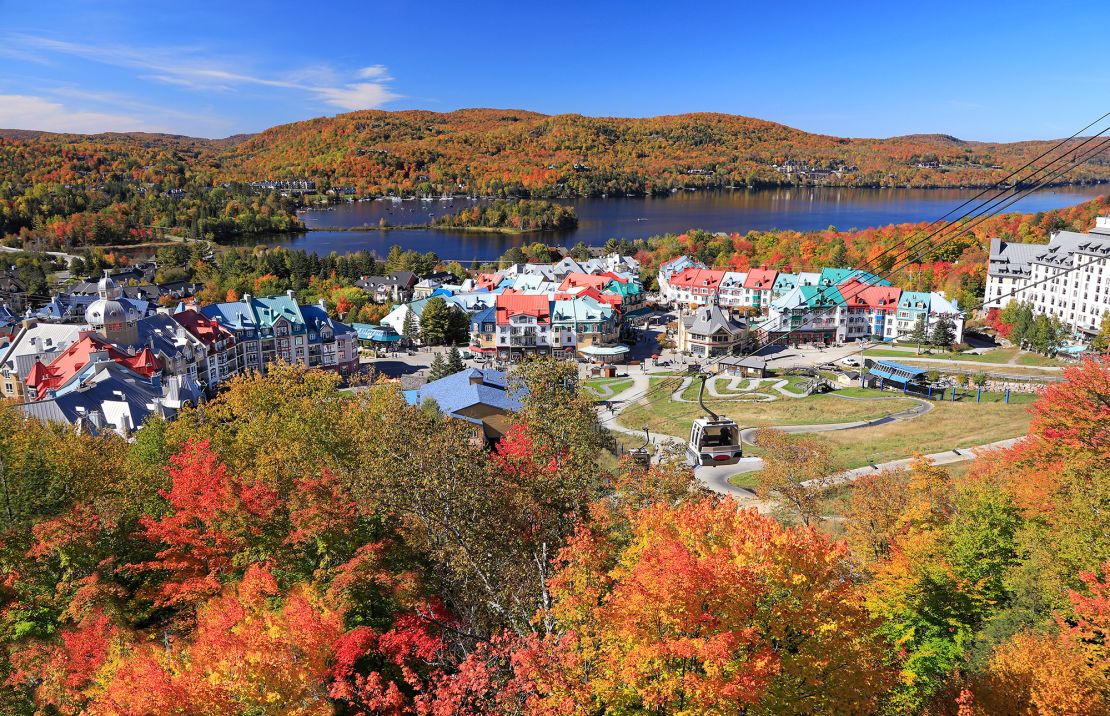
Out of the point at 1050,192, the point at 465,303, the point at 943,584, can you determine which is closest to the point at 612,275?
the point at 465,303

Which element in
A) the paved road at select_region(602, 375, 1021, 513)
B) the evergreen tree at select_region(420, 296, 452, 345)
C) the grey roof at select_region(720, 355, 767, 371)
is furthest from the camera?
the evergreen tree at select_region(420, 296, 452, 345)

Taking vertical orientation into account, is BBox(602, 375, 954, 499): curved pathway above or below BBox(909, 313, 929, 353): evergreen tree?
below

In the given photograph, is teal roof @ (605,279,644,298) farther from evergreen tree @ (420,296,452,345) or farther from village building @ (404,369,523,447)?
village building @ (404,369,523,447)

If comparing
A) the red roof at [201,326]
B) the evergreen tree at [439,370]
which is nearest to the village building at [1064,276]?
the evergreen tree at [439,370]

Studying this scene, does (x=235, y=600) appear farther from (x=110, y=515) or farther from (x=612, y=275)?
(x=612, y=275)

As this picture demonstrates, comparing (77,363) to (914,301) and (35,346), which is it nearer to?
(35,346)

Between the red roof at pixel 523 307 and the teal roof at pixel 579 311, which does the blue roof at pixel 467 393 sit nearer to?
the red roof at pixel 523 307

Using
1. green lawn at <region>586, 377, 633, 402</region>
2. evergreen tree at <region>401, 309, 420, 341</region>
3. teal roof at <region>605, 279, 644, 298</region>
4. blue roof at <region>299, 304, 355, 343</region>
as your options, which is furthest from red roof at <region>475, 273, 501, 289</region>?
green lawn at <region>586, 377, 633, 402</region>
